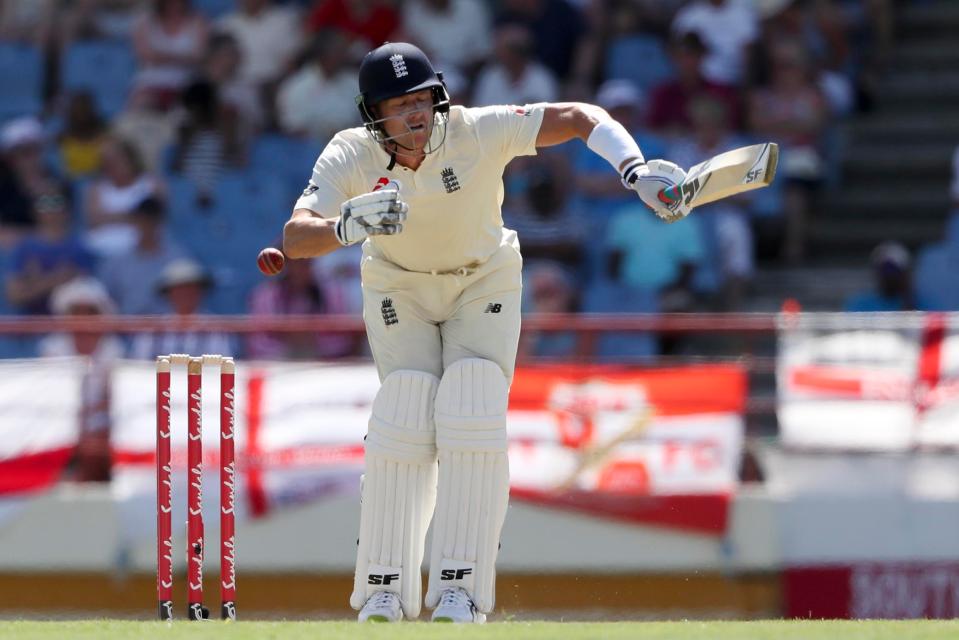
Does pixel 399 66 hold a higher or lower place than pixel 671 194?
higher

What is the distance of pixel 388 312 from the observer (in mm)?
5367

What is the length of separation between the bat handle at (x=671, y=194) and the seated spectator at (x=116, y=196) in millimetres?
6305

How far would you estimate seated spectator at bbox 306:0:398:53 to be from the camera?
11.4m

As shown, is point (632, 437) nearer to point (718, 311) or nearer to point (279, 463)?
point (279, 463)

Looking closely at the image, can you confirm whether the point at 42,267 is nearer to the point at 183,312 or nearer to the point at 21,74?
the point at 183,312

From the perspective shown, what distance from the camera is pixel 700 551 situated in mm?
7812

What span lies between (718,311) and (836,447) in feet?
7.19

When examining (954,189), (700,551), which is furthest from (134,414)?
(954,189)

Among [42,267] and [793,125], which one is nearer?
[42,267]

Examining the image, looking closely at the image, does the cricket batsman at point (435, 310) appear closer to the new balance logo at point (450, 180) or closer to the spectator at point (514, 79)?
the new balance logo at point (450, 180)

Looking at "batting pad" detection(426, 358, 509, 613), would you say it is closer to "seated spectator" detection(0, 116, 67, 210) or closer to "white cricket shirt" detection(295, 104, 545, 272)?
"white cricket shirt" detection(295, 104, 545, 272)

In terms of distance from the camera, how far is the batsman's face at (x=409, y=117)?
508 cm

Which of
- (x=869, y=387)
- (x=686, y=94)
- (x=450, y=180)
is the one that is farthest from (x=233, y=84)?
(x=450, y=180)

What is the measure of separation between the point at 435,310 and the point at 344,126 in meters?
5.86
